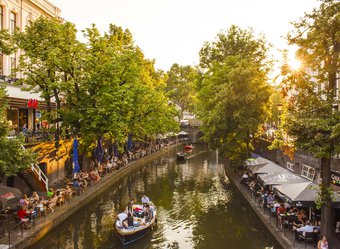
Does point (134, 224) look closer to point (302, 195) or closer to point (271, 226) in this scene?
point (271, 226)

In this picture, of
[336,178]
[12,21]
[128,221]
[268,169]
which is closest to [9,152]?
[128,221]

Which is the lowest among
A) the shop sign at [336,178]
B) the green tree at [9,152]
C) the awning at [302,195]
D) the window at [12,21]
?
the awning at [302,195]

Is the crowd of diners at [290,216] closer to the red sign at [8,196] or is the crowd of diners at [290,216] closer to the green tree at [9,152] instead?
the green tree at [9,152]

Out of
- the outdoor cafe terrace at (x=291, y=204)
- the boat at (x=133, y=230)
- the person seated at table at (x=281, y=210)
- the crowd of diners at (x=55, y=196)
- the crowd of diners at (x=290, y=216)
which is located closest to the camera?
the crowd of diners at (x=290, y=216)

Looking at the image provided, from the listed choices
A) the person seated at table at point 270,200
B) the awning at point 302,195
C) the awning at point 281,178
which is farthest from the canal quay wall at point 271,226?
the awning at point 281,178

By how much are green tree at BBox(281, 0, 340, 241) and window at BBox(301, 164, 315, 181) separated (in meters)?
7.84

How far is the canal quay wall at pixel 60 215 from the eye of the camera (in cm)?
1861

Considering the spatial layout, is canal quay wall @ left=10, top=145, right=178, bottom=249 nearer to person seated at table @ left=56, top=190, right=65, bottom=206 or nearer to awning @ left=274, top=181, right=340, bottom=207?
person seated at table @ left=56, top=190, right=65, bottom=206

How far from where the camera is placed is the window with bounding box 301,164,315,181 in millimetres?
24547

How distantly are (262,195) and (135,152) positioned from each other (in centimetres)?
3072

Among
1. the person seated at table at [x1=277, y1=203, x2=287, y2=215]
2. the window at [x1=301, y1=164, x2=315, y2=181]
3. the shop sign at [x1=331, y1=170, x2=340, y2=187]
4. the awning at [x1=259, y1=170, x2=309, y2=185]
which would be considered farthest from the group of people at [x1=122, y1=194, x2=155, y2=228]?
the shop sign at [x1=331, y1=170, x2=340, y2=187]

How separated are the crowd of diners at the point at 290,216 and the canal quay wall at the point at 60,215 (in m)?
13.7

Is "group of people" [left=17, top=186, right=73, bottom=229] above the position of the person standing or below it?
below

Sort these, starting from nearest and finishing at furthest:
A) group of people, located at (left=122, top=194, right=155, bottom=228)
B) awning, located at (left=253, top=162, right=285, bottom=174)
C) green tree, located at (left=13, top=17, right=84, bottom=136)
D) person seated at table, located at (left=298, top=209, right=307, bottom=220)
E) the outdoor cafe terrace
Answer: the outdoor cafe terrace, person seated at table, located at (left=298, top=209, right=307, bottom=220), group of people, located at (left=122, top=194, right=155, bottom=228), awning, located at (left=253, top=162, right=285, bottom=174), green tree, located at (left=13, top=17, right=84, bottom=136)
